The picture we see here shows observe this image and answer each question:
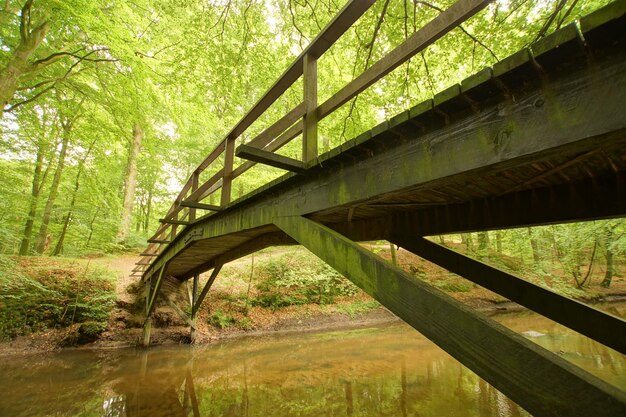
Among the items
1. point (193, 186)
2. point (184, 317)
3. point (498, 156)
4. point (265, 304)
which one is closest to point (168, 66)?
point (193, 186)

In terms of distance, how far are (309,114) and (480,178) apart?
160 cm

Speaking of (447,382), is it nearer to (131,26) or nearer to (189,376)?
(189,376)

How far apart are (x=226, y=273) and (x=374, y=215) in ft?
38.0

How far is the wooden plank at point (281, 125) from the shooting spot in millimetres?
2992

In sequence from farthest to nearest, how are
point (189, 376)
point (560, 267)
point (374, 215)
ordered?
point (560, 267) → point (189, 376) → point (374, 215)

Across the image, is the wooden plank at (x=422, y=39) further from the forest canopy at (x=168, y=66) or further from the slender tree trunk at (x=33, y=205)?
the slender tree trunk at (x=33, y=205)

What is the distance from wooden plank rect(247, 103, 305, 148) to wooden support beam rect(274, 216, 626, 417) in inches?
62.1

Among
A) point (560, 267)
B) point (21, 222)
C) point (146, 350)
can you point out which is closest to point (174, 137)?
point (21, 222)

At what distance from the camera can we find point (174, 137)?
19219 millimetres

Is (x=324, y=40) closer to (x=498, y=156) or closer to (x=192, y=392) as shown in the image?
(x=498, y=156)

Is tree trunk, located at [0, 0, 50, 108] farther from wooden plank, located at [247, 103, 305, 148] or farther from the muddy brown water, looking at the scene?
wooden plank, located at [247, 103, 305, 148]

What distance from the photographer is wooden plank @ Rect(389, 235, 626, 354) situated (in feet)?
9.44

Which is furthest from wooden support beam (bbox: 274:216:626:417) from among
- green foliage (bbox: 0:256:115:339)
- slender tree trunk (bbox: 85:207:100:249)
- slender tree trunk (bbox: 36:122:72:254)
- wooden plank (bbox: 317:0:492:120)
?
slender tree trunk (bbox: 36:122:72:254)

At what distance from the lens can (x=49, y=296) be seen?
31.4ft
